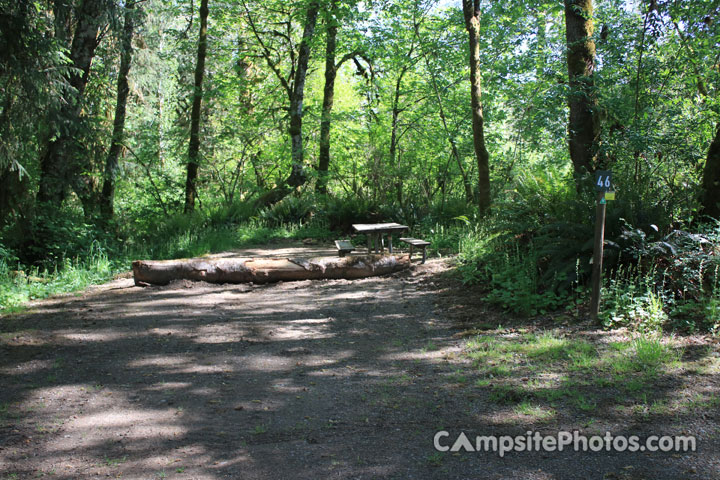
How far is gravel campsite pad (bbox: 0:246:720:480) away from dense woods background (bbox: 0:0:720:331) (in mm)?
1447

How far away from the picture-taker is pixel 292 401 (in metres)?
4.24

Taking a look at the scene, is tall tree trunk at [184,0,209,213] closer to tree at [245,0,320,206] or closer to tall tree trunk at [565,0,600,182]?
tree at [245,0,320,206]

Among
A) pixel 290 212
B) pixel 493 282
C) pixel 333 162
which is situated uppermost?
pixel 333 162

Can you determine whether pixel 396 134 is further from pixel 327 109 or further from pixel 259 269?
pixel 259 269

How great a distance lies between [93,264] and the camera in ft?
33.7

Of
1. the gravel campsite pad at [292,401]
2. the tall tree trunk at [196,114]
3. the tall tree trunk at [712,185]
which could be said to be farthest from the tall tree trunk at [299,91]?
the tall tree trunk at [712,185]

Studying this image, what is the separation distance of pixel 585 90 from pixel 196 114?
40.6ft

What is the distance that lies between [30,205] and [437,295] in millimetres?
8296

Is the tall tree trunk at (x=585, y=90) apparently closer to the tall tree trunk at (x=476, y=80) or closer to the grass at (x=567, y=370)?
the tall tree trunk at (x=476, y=80)

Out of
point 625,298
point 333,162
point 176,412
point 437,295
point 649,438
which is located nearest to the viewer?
point 649,438

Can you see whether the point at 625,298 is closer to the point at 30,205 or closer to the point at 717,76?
the point at 717,76

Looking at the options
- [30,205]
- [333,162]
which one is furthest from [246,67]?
[30,205]

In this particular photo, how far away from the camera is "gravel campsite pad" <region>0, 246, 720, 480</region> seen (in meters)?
3.15

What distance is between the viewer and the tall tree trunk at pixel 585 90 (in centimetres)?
861
